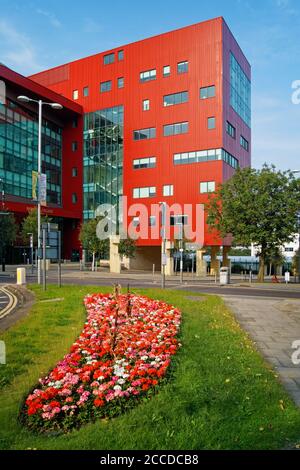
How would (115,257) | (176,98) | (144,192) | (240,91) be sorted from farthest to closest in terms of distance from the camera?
(240,91), (144,192), (176,98), (115,257)

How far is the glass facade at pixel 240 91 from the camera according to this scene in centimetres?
4722

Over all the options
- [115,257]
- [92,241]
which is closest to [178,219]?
[115,257]

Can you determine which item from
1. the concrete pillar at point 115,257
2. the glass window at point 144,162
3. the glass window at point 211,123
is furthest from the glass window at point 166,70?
the concrete pillar at point 115,257

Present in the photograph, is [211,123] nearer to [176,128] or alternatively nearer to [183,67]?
[176,128]

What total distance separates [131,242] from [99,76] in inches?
1020

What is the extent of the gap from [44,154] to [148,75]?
2512cm

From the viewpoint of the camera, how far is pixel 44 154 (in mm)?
65500

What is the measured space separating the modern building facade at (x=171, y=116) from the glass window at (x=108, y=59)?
156 millimetres

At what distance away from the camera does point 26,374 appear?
231 inches

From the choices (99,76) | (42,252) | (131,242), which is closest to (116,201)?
(131,242)

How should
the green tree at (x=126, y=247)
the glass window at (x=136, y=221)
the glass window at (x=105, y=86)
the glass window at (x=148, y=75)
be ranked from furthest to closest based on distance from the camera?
1. the glass window at (x=105, y=86)
2. the glass window at (x=148, y=75)
3. the glass window at (x=136, y=221)
4. the green tree at (x=126, y=247)

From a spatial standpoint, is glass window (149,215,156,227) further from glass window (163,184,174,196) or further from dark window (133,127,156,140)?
dark window (133,127,156,140)

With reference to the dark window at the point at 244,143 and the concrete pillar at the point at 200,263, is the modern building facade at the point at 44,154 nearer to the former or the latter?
the dark window at the point at 244,143
